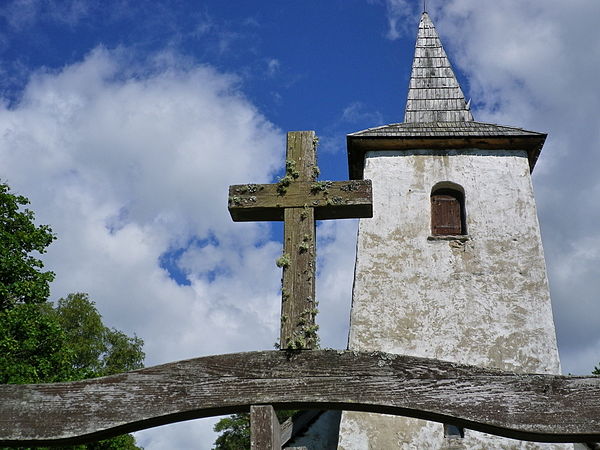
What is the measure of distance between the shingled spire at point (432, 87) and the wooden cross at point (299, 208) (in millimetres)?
11043

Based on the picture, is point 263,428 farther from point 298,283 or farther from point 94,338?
point 94,338

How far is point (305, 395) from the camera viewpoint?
166 inches

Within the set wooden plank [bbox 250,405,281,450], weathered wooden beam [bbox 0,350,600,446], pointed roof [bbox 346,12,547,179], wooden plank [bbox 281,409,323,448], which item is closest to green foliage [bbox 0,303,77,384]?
wooden plank [bbox 281,409,323,448]

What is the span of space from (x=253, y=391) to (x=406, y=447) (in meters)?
7.95

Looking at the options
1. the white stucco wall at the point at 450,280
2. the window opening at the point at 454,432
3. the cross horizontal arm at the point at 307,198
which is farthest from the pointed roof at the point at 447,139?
the cross horizontal arm at the point at 307,198

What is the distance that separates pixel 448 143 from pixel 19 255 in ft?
38.9

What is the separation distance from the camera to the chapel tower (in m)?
12.2

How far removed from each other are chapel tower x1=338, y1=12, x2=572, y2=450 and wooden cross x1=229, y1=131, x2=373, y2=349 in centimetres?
755

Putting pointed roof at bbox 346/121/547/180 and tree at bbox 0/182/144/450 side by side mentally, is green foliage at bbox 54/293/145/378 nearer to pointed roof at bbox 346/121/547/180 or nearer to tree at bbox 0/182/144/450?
tree at bbox 0/182/144/450

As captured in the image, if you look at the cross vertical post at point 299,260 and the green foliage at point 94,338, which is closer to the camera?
the cross vertical post at point 299,260

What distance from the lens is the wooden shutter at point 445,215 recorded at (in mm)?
13745

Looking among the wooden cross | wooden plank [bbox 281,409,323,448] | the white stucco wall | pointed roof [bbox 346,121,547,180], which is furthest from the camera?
pointed roof [bbox 346,121,547,180]

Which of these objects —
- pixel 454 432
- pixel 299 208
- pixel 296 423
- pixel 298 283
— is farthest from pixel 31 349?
pixel 298 283

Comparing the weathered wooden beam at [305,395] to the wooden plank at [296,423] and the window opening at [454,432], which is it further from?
the wooden plank at [296,423]
